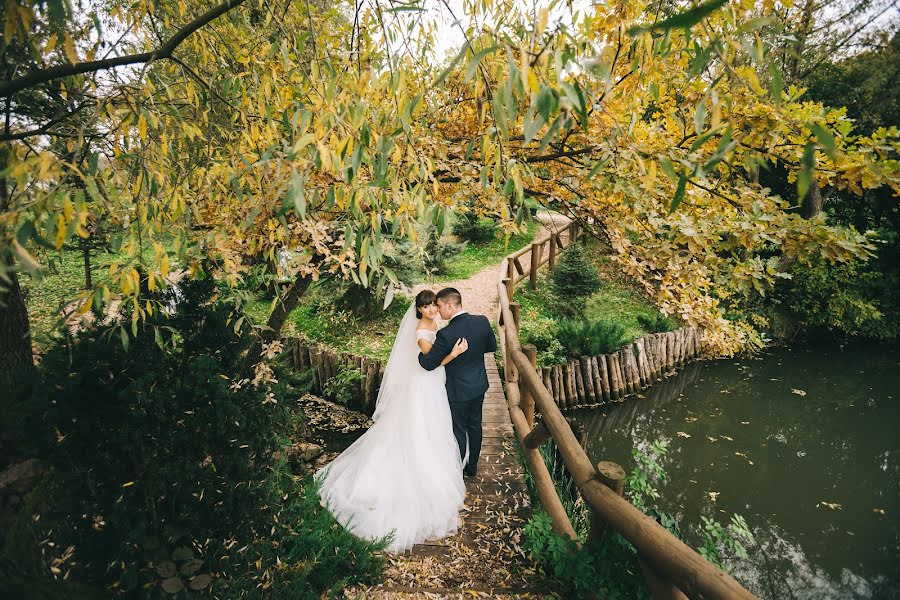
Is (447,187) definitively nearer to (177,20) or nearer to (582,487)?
(177,20)

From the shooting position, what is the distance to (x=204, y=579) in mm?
2631

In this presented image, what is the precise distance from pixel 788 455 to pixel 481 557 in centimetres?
686

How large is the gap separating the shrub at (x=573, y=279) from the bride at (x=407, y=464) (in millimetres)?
8454

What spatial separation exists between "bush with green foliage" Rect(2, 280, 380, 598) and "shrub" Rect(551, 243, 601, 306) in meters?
10.3

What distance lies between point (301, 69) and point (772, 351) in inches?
531

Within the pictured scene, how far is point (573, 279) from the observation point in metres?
12.5

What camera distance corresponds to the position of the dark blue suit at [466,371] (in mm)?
4328

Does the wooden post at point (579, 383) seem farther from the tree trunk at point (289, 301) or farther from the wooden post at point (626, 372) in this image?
the tree trunk at point (289, 301)

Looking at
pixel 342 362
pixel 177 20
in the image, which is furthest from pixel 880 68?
pixel 177 20

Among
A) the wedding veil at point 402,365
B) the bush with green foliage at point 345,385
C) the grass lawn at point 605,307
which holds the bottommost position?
the grass lawn at point 605,307

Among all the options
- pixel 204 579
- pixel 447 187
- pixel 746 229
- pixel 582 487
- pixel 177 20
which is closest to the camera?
pixel 204 579

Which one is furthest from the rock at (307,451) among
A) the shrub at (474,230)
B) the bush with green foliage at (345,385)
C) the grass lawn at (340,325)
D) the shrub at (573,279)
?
the shrub at (474,230)

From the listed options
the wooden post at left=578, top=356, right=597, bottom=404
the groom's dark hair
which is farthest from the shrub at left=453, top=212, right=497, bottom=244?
the groom's dark hair

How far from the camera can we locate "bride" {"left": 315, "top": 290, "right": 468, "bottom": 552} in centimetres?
398
